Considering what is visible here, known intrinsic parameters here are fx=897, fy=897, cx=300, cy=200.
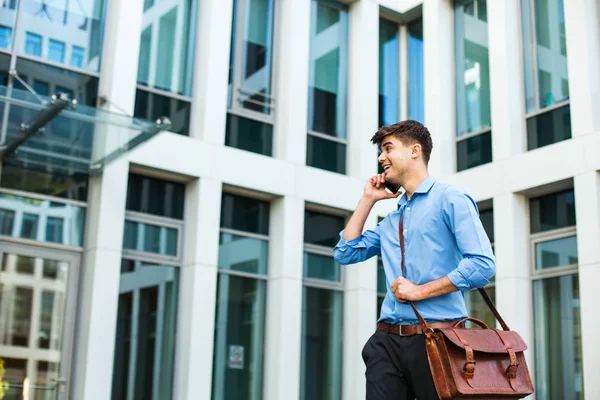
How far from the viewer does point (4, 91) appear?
26.6 ft

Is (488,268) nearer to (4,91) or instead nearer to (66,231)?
(4,91)

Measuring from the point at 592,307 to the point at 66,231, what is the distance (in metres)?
6.14

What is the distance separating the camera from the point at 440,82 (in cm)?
1345

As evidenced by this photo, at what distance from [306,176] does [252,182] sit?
2.99ft

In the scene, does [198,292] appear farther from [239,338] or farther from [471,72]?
[471,72]

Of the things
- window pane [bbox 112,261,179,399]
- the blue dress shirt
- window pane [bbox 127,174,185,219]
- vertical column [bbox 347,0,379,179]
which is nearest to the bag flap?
the blue dress shirt

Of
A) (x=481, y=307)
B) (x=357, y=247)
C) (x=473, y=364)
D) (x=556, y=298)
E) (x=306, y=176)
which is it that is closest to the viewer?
(x=473, y=364)

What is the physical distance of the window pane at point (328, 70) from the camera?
13000mm

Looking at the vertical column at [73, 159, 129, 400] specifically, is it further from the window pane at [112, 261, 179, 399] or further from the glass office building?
the window pane at [112, 261, 179, 399]

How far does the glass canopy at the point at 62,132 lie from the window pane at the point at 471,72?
5777 mm

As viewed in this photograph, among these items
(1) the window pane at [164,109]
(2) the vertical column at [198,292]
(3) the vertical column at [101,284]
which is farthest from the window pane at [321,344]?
(3) the vertical column at [101,284]

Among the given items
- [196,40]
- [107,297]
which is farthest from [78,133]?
[196,40]

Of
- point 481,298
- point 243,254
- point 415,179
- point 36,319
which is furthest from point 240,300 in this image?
point 415,179

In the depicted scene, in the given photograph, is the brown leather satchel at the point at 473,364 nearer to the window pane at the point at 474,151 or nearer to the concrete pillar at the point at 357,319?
the concrete pillar at the point at 357,319
